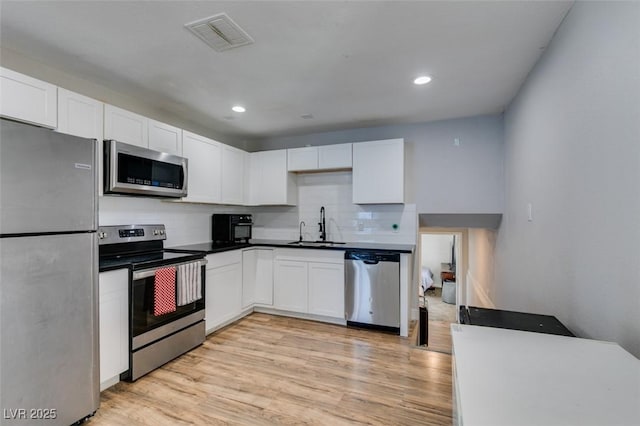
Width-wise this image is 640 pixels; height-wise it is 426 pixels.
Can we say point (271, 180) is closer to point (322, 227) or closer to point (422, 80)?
point (322, 227)

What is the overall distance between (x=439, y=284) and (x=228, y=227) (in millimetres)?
6935

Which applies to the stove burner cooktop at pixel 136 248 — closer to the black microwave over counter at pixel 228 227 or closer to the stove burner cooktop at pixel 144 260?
the stove burner cooktop at pixel 144 260

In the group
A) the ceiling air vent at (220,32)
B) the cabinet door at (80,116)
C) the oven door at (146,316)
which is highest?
the ceiling air vent at (220,32)

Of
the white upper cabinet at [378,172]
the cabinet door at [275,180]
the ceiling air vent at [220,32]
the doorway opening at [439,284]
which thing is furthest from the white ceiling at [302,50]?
the doorway opening at [439,284]

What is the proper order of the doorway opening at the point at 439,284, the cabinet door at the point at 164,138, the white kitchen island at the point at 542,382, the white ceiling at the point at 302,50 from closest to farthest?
1. the white kitchen island at the point at 542,382
2. the white ceiling at the point at 302,50
3. the cabinet door at the point at 164,138
4. the doorway opening at the point at 439,284

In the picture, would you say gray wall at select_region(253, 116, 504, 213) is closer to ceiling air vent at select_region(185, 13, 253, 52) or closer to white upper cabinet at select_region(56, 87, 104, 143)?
ceiling air vent at select_region(185, 13, 253, 52)

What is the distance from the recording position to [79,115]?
219 centimetres

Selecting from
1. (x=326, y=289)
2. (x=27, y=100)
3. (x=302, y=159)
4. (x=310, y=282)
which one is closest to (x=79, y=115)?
(x=27, y=100)

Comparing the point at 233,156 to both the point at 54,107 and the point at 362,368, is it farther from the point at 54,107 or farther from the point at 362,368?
the point at 362,368

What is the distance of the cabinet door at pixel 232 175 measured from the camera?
12.4 feet

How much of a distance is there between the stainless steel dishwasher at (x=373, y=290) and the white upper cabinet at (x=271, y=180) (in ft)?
4.38

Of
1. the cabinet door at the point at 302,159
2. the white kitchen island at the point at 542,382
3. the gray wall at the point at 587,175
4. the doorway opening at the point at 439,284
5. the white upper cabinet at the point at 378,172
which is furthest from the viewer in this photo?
the cabinet door at the point at 302,159

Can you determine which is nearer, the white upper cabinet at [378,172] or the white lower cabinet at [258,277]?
the white upper cabinet at [378,172]

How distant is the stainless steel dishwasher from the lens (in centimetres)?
321
